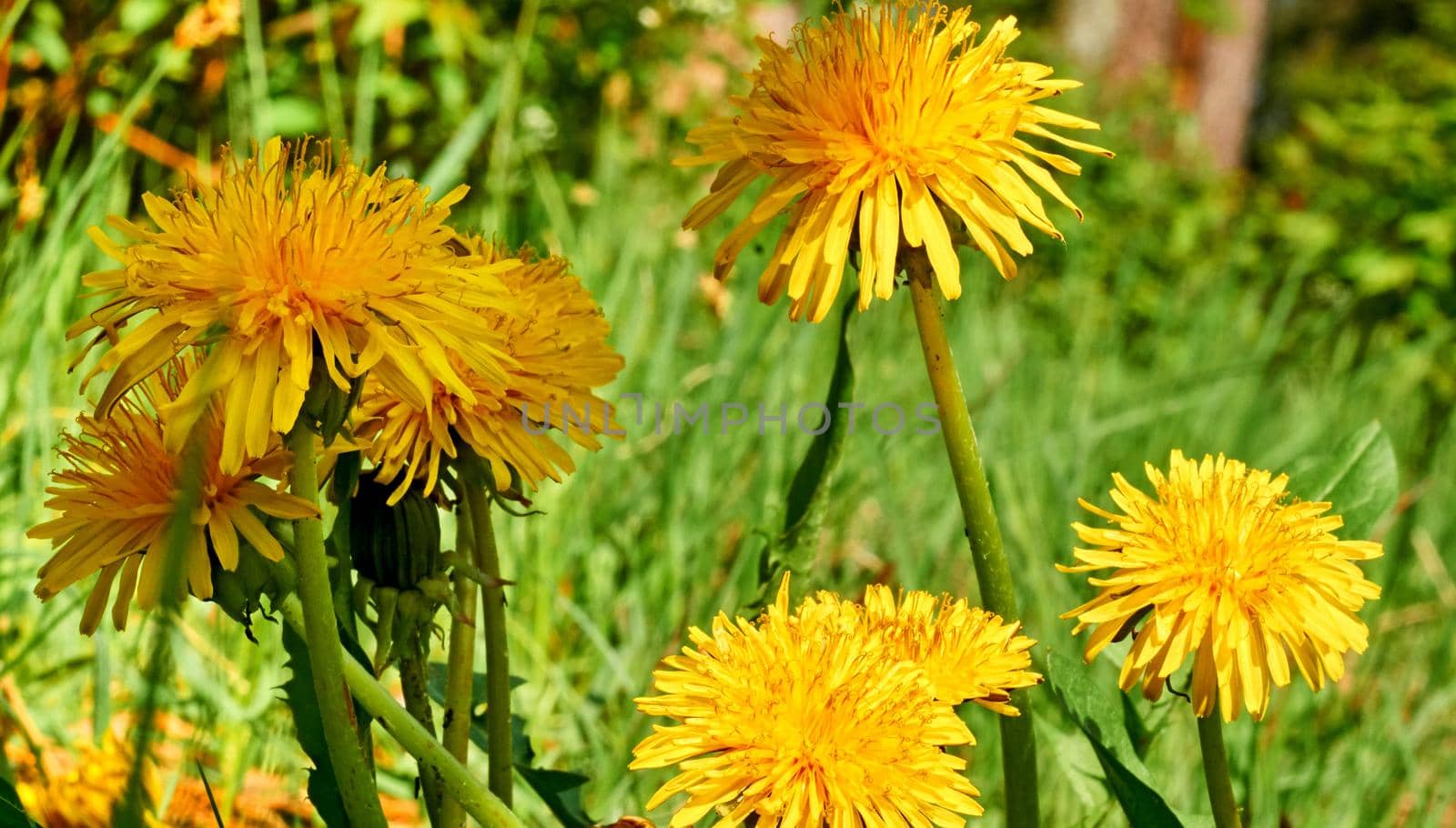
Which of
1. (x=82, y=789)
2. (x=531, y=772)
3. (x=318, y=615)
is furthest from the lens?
(x=82, y=789)

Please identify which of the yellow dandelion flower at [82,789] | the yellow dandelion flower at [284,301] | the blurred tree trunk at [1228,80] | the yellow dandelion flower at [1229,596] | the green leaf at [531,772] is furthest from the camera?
the blurred tree trunk at [1228,80]

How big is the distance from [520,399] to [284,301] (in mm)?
184

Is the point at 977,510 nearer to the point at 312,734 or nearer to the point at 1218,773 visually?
the point at 1218,773

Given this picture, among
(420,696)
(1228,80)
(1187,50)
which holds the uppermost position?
(1187,50)

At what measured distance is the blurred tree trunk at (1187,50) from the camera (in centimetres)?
577

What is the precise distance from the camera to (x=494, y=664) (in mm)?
883

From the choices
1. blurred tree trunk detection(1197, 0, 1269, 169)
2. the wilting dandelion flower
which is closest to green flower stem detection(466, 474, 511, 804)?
the wilting dandelion flower

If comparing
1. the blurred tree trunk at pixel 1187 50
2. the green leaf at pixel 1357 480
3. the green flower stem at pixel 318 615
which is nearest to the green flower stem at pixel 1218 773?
the green leaf at pixel 1357 480

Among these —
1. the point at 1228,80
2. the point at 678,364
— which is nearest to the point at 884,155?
the point at 678,364

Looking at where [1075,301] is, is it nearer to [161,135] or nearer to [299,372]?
[161,135]

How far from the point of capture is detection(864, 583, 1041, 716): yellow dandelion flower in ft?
2.56

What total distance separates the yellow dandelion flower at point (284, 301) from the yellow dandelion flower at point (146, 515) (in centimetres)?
3

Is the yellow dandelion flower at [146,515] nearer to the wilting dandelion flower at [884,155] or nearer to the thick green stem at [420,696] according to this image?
the thick green stem at [420,696]

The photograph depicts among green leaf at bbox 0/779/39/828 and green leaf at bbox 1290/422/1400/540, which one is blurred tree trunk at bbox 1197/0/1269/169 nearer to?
green leaf at bbox 1290/422/1400/540
